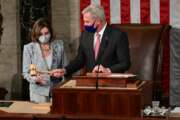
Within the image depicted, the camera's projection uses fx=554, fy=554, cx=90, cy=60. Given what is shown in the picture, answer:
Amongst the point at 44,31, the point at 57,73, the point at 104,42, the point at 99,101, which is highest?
the point at 44,31

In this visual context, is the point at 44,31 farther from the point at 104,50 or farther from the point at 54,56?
the point at 104,50

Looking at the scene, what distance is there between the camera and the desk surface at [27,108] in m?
4.18

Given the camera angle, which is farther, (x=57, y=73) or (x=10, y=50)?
(x=10, y=50)

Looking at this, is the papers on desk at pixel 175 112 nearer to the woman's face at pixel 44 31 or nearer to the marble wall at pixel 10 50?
the woman's face at pixel 44 31

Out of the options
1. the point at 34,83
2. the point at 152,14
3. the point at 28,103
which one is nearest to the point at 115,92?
the point at 28,103

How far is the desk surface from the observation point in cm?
418

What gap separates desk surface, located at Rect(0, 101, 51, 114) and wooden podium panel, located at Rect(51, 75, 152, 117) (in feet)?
0.84

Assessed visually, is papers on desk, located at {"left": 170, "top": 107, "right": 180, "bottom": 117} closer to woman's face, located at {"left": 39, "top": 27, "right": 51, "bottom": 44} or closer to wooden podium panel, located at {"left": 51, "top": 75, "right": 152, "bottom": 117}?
wooden podium panel, located at {"left": 51, "top": 75, "right": 152, "bottom": 117}

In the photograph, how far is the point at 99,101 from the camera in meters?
3.86

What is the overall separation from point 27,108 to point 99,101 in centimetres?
73

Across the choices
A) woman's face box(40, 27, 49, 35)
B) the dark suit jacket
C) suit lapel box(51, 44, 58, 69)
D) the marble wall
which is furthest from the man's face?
the marble wall

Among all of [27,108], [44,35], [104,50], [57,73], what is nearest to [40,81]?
[44,35]

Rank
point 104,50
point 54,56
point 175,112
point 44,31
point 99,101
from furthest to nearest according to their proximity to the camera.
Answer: point 54,56
point 44,31
point 104,50
point 175,112
point 99,101

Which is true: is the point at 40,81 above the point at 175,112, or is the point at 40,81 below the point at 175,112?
above
